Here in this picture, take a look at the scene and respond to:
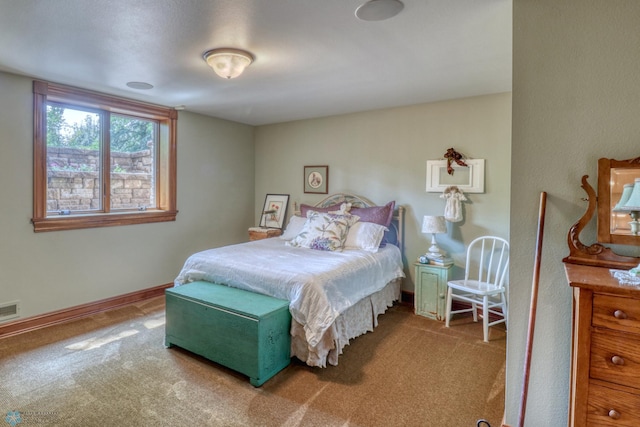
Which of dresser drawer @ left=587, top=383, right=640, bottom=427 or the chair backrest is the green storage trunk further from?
the chair backrest

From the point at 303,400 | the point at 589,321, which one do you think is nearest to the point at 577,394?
the point at 589,321

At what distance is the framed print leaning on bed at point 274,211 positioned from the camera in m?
4.93

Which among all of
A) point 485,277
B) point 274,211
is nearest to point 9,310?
point 274,211

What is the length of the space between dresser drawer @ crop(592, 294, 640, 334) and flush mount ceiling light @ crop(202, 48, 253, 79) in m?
2.38

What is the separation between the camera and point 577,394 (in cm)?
134

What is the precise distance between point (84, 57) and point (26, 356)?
7.54 ft

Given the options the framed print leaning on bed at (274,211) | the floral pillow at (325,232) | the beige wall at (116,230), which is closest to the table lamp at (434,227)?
the floral pillow at (325,232)

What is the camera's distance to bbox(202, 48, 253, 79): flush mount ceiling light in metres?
2.32

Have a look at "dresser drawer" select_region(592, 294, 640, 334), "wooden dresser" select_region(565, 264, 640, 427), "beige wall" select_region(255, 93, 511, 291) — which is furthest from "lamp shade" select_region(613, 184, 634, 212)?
"beige wall" select_region(255, 93, 511, 291)

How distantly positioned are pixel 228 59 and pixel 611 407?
2.72 m

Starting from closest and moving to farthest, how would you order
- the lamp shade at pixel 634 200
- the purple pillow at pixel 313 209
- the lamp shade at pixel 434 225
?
the lamp shade at pixel 634 200 → the lamp shade at pixel 434 225 → the purple pillow at pixel 313 209

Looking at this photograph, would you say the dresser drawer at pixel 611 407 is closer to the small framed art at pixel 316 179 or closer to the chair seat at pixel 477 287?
the chair seat at pixel 477 287

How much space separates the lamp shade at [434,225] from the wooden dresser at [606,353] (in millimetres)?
2060

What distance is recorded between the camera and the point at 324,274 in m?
2.61
